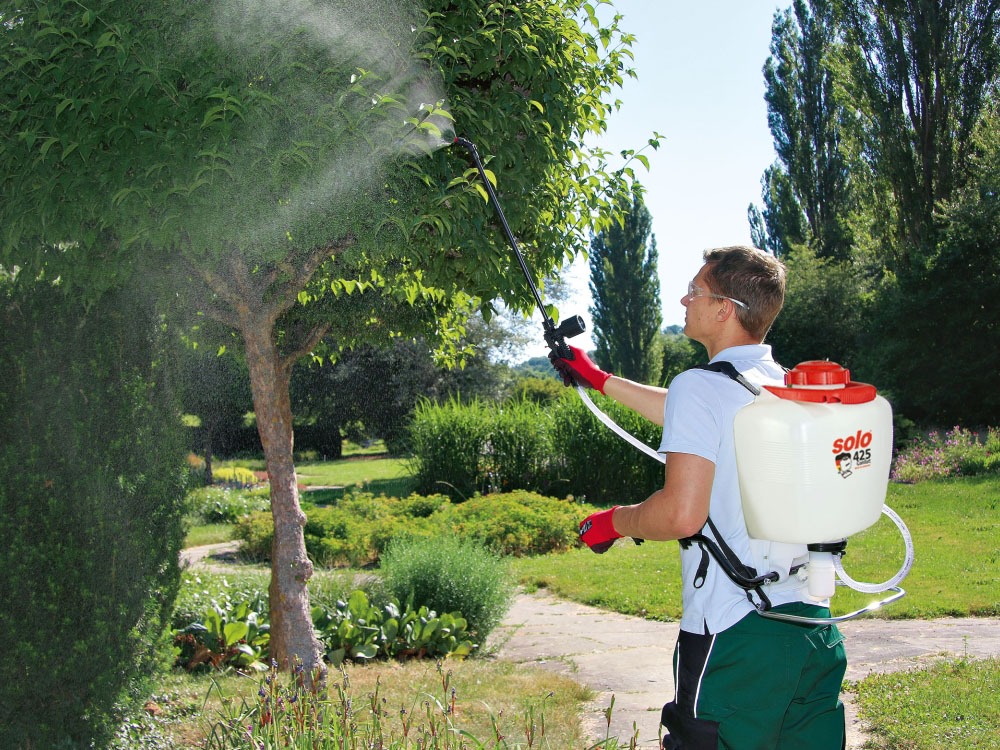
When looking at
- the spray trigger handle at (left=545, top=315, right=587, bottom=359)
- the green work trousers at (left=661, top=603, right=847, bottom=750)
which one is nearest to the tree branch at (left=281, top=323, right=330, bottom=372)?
the spray trigger handle at (left=545, top=315, right=587, bottom=359)

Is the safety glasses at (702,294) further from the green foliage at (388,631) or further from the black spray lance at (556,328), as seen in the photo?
the green foliage at (388,631)

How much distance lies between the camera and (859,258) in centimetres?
2212

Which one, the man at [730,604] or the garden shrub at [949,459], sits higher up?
the man at [730,604]

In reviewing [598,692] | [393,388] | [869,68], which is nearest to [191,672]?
[598,692]

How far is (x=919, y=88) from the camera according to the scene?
58.4 feet

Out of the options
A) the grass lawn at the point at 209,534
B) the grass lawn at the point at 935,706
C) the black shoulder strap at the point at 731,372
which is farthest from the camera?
the grass lawn at the point at 209,534

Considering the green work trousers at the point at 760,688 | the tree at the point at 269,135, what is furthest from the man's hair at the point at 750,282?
the tree at the point at 269,135

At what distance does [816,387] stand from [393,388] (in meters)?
19.5

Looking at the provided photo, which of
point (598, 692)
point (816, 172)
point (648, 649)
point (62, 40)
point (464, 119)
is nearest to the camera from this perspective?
point (62, 40)

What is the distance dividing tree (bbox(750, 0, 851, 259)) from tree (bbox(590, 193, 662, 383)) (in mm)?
6760

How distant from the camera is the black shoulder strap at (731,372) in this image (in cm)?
188

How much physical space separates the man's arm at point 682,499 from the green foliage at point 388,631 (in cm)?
329

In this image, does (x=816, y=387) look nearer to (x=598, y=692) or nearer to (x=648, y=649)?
(x=598, y=692)

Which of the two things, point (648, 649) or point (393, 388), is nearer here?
point (648, 649)
